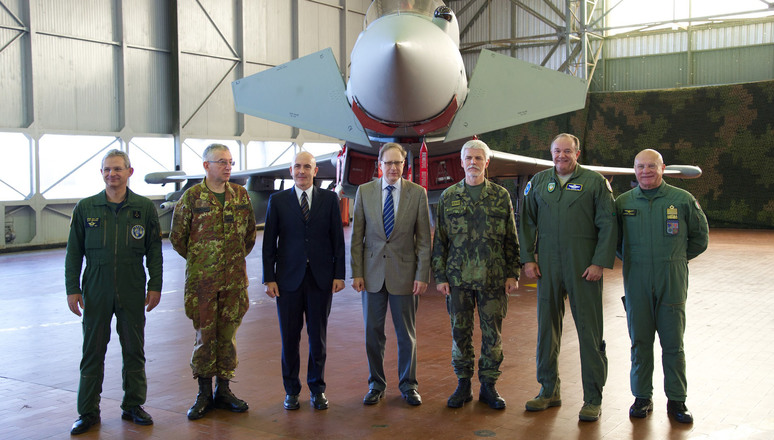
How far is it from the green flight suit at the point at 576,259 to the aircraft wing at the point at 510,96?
3.97 meters

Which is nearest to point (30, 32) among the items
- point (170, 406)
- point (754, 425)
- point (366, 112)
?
point (366, 112)

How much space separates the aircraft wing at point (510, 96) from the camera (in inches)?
332

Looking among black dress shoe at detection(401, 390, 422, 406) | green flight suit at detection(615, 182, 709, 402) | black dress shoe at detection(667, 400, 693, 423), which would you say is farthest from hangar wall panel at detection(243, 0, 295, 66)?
black dress shoe at detection(667, 400, 693, 423)

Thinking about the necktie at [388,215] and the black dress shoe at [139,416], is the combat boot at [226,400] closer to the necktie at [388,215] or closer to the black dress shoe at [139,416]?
the black dress shoe at [139,416]

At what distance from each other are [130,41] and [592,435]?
17.5m

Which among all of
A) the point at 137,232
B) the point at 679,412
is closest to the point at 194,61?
the point at 137,232

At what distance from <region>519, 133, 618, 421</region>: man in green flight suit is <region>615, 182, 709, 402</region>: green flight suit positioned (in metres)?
0.22

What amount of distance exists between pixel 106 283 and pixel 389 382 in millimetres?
2212

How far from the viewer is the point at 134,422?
4.30m

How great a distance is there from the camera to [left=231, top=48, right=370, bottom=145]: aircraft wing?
8531 mm

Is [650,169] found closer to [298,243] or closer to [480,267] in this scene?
[480,267]

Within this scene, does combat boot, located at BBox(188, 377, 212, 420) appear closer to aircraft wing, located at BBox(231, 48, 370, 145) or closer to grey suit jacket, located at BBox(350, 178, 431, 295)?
grey suit jacket, located at BBox(350, 178, 431, 295)

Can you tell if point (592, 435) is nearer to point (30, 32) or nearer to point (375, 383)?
point (375, 383)

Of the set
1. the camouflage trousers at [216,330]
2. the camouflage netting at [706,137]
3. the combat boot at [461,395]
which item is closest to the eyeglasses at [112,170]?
the camouflage trousers at [216,330]
